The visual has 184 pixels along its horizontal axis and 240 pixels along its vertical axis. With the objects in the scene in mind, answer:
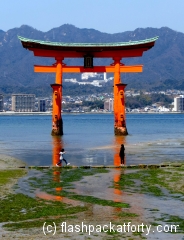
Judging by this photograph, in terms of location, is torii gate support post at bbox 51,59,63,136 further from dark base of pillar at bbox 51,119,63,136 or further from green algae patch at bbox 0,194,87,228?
green algae patch at bbox 0,194,87,228

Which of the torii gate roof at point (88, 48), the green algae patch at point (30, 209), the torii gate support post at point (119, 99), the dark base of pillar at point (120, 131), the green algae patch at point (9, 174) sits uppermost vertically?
the torii gate roof at point (88, 48)

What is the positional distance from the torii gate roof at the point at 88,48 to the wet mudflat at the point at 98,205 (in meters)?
29.4

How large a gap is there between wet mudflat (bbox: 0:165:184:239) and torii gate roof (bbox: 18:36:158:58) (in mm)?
29371

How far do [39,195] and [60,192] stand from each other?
1018 mm

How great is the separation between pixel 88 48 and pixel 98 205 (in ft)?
125

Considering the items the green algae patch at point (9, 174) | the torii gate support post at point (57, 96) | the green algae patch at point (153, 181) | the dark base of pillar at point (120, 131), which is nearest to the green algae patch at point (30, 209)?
the green algae patch at point (153, 181)

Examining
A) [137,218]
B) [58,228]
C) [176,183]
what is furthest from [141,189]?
[58,228]

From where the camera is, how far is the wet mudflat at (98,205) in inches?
529

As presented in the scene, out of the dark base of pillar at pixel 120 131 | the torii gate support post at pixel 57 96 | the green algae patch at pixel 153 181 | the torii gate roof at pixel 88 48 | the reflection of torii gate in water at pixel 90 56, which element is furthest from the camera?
the dark base of pillar at pixel 120 131

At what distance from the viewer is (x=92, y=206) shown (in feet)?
54.6

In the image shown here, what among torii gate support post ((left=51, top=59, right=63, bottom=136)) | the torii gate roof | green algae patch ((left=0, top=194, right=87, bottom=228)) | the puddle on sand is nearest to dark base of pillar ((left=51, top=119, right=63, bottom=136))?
torii gate support post ((left=51, top=59, right=63, bottom=136))

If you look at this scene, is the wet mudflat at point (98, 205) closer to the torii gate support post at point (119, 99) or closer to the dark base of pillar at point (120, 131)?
the torii gate support post at point (119, 99)

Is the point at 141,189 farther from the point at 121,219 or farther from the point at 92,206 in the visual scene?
the point at 121,219

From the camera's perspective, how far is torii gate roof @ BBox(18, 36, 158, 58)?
52500 millimetres
